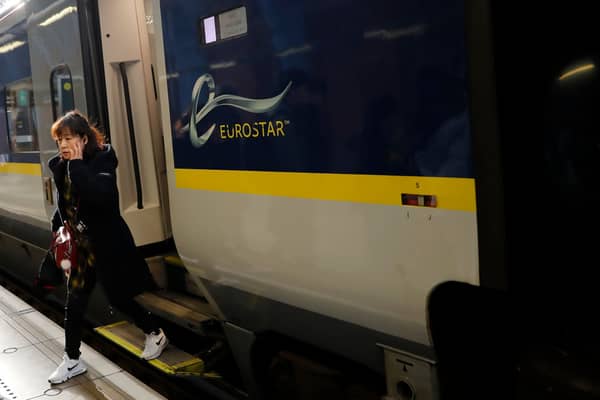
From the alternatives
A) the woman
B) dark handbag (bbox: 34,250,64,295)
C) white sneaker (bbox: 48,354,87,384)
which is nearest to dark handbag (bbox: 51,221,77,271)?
the woman

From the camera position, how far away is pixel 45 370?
4.34m

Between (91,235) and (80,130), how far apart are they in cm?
65

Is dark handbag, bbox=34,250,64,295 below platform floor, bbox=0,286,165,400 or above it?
above

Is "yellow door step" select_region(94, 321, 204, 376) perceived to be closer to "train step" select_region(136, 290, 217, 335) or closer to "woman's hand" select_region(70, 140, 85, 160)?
A: "train step" select_region(136, 290, 217, 335)

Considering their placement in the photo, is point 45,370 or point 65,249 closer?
point 65,249

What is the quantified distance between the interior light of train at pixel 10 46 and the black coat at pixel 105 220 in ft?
6.18

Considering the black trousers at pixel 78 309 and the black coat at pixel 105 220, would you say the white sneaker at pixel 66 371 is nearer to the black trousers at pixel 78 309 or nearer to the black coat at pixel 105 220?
the black trousers at pixel 78 309

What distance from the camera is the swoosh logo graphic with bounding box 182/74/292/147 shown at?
2652 mm

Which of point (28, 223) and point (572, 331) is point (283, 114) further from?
point (28, 223)

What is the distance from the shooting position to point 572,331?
220cm

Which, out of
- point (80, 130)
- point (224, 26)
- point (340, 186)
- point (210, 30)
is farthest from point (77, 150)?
point (340, 186)

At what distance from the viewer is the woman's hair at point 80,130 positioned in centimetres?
388

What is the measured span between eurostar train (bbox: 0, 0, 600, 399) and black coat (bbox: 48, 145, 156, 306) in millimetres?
502

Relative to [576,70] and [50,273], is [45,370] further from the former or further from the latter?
[576,70]
